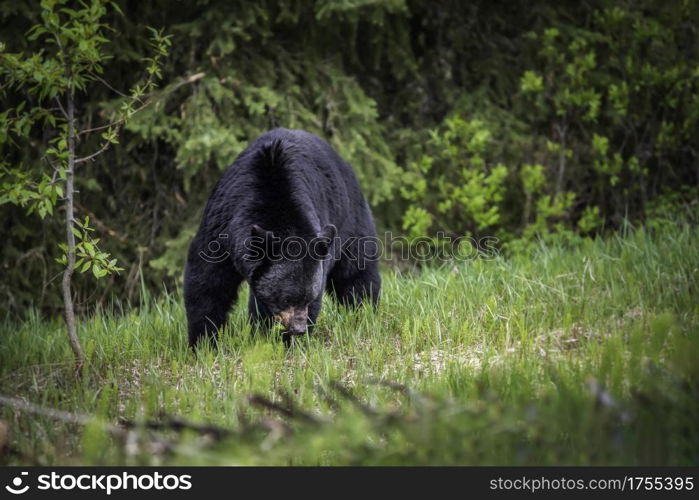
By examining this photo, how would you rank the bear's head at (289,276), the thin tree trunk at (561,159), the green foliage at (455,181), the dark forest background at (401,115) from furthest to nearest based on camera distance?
1. the thin tree trunk at (561,159)
2. the green foliage at (455,181)
3. the dark forest background at (401,115)
4. the bear's head at (289,276)

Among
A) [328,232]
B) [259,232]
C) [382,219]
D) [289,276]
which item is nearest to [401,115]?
[382,219]

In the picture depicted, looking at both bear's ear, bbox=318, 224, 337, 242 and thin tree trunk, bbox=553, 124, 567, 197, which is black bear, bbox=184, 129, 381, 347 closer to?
bear's ear, bbox=318, 224, 337, 242

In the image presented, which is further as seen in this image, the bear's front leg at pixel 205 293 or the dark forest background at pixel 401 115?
the dark forest background at pixel 401 115

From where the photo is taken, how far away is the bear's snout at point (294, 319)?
4457 millimetres

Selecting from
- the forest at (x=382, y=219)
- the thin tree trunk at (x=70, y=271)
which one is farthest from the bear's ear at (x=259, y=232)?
the thin tree trunk at (x=70, y=271)

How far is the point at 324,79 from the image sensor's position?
784cm

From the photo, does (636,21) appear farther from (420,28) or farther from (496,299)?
(496,299)

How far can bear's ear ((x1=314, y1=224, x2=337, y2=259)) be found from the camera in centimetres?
445

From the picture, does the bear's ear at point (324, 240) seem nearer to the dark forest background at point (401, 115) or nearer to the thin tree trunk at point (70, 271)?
the thin tree trunk at point (70, 271)

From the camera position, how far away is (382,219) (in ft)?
27.6

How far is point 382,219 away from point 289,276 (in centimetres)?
404

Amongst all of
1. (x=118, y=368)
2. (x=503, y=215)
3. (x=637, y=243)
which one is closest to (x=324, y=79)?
(x=503, y=215)
